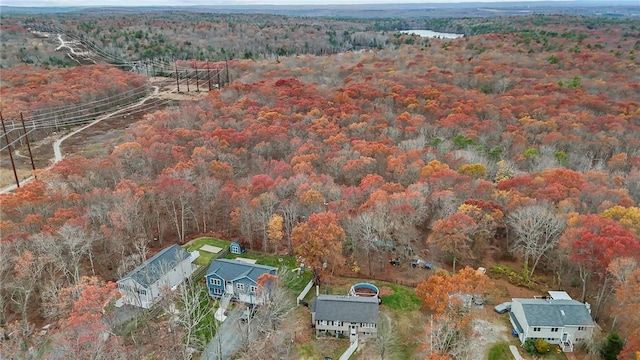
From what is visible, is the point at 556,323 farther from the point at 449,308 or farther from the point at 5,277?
the point at 5,277

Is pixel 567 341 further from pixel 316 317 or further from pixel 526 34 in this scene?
pixel 526 34

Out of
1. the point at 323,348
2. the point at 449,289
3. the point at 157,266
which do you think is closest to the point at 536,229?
the point at 449,289

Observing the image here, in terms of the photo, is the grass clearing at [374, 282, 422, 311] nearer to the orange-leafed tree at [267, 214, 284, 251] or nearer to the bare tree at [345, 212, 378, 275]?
the bare tree at [345, 212, 378, 275]

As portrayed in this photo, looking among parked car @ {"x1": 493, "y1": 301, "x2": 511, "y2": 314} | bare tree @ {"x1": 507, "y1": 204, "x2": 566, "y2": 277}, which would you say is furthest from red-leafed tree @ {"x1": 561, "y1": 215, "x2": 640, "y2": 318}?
parked car @ {"x1": 493, "y1": 301, "x2": 511, "y2": 314}

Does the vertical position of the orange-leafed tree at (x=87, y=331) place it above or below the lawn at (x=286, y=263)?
above

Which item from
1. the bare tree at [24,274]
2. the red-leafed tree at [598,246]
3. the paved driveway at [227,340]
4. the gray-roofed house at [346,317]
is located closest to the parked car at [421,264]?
the gray-roofed house at [346,317]

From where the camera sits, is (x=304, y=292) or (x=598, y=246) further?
(x=304, y=292)

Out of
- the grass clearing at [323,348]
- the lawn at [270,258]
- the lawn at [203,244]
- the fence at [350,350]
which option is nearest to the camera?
the fence at [350,350]

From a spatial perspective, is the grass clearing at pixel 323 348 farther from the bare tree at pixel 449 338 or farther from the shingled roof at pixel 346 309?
the bare tree at pixel 449 338
